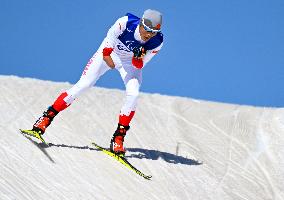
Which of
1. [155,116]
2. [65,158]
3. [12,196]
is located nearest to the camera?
[12,196]

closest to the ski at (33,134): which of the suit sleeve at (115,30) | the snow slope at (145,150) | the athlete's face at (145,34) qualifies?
the snow slope at (145,150)

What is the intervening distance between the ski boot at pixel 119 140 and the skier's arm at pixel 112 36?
3.27 feet

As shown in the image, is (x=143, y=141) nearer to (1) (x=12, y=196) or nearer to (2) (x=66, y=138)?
→ (2) (x=66, y=138)

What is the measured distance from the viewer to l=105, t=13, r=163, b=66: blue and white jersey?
929 centimetres

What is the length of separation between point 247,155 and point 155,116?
7.73ft

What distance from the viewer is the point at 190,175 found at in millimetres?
10492

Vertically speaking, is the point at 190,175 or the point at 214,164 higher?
the point at 214,164

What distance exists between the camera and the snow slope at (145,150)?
841cm

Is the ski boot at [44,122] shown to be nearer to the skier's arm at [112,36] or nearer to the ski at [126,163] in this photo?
the ski at [126,163]

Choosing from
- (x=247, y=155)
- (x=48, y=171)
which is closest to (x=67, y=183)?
(x=48, y=171)

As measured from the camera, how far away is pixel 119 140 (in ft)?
32.1

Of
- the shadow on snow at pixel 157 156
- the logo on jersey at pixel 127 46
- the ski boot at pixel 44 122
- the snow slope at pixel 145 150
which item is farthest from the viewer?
the shadow on snow at pixel 157 156

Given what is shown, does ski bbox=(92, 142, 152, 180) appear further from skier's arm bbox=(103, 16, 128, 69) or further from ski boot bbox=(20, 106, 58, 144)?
skier's arm bbox=(103, 16, 128, 69)

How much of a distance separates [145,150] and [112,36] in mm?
2792
